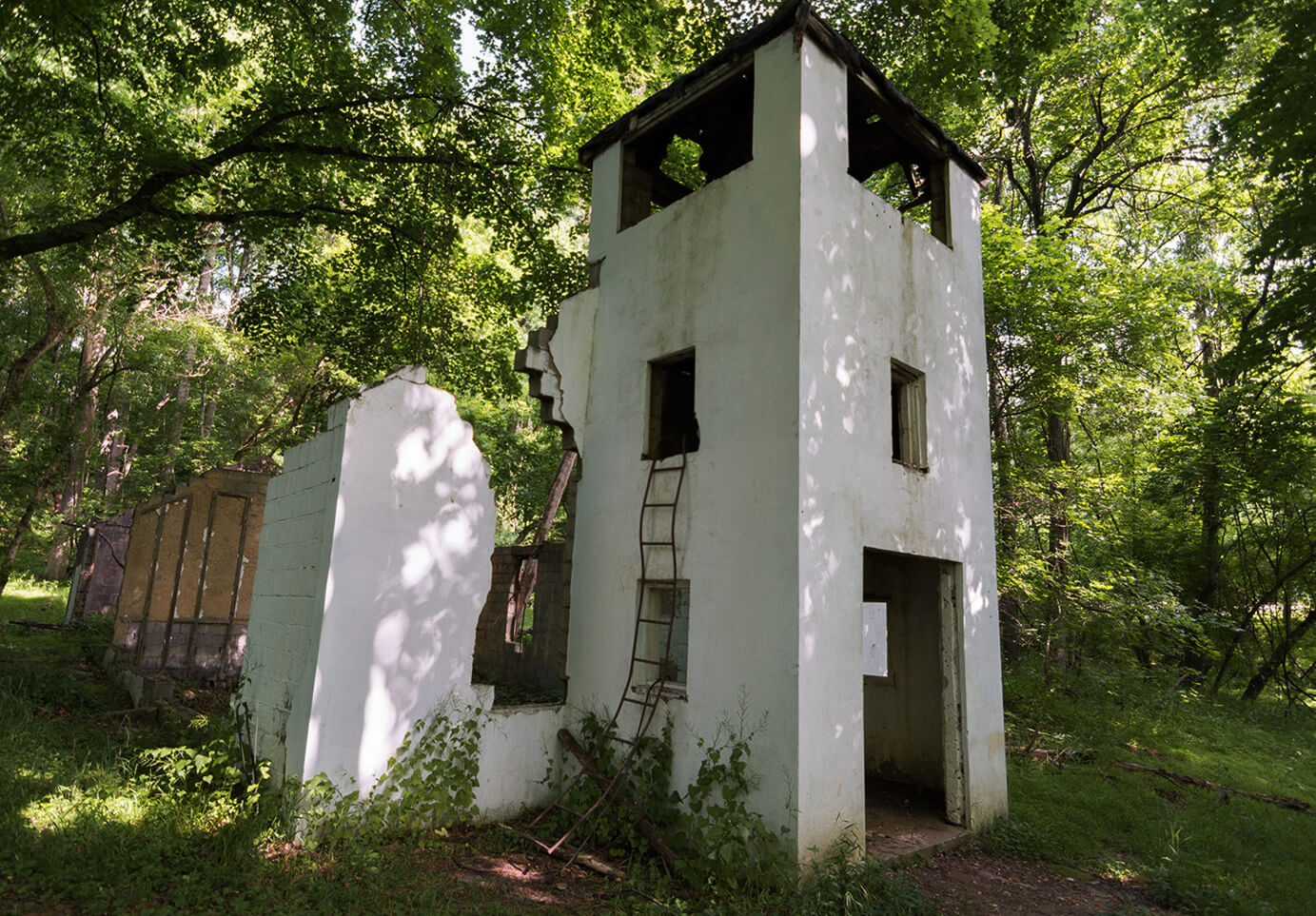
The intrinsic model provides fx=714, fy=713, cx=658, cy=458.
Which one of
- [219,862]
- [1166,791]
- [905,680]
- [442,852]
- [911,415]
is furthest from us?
[905,680]

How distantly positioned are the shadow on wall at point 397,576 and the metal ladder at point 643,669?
1.43 metres

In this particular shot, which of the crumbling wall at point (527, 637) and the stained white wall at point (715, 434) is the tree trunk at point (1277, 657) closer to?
the stained white wall at point (715, 434)

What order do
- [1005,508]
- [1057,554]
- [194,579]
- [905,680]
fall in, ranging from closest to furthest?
[905,680]
[194,579]
[1057,554]
[1005,508]

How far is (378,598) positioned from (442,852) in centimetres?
218

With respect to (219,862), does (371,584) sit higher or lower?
higher

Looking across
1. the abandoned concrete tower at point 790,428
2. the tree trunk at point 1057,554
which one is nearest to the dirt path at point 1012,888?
the abandoned concrete tower at point 790,428

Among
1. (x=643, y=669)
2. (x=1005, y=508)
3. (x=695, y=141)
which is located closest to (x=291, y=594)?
(x=643, y=669)

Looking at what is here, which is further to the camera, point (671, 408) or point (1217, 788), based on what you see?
point (1217, 788)

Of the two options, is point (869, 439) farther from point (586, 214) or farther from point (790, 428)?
point (586, 214)

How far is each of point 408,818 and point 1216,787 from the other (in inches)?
399

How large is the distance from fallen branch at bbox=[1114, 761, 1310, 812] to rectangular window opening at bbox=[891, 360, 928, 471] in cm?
602

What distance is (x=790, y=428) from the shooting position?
6387 millimetres

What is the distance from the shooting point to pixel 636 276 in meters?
8.41

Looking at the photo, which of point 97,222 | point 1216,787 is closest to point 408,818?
point 97,222
